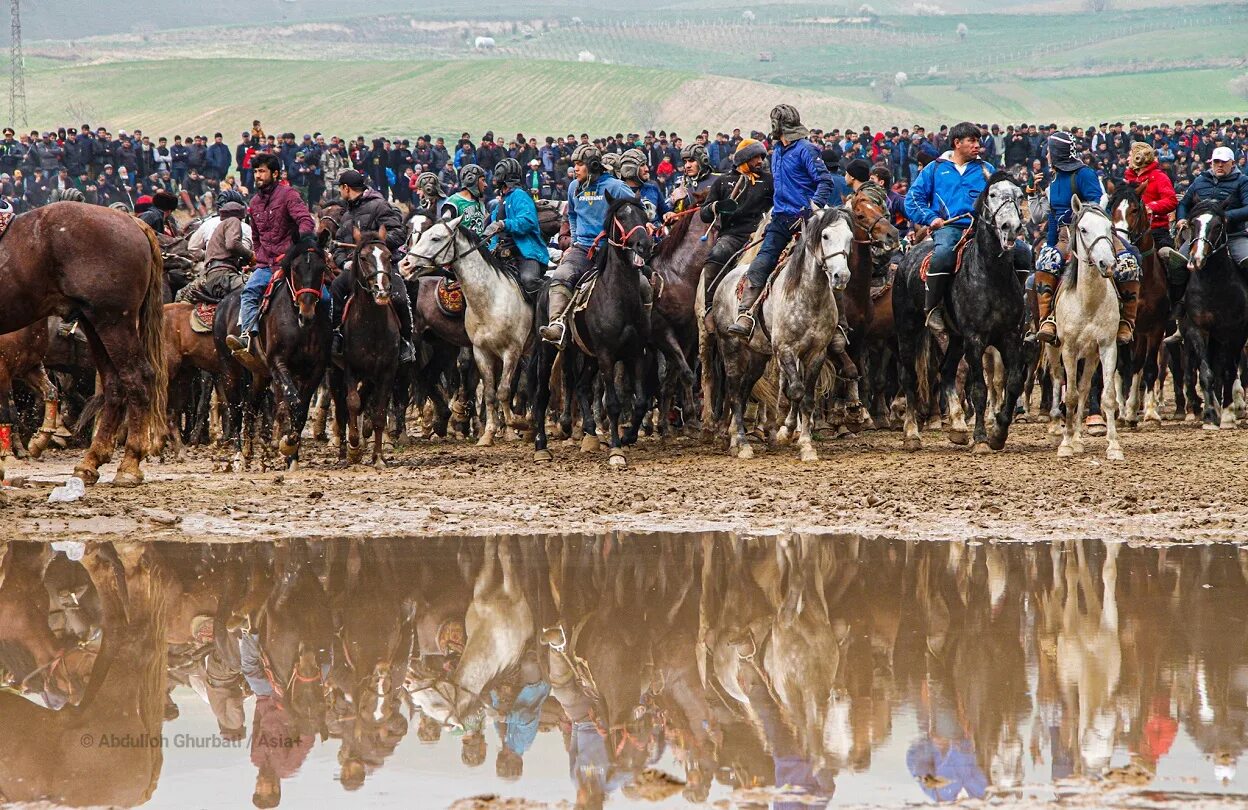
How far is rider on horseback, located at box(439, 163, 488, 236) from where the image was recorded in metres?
17.0

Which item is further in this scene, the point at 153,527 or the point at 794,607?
the point at 153,527

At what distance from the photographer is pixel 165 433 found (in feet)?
41.7

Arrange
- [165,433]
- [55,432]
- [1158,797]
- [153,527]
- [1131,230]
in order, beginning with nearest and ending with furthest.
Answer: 1. [1158,797]
2. [153,527]
3. [165,433]
4. [1131,230]
5. [55,432]

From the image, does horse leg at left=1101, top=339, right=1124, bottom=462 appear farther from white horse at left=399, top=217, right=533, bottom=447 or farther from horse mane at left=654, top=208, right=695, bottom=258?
white horse at left=399, top=217, right=533, bottom=447

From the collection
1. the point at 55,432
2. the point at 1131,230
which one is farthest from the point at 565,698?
the point at 55,432

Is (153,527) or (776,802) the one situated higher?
(776,802)

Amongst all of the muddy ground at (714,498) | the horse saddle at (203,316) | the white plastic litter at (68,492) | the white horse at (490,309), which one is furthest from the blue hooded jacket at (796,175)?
the white plastic litter at (68,492)

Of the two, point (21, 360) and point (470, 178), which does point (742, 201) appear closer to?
point (470, 178)

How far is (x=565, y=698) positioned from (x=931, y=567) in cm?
309

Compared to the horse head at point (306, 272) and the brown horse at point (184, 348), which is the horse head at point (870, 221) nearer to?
the horse head at point (306, 272)

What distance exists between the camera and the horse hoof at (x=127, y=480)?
12570 millimetres

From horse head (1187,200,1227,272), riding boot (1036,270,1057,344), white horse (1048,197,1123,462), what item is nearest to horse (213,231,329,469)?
riding boot (1036,270,1057,344)

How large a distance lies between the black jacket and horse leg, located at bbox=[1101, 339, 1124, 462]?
12.4 ft

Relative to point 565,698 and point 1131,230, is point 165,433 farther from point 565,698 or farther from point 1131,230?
point 1131,230
